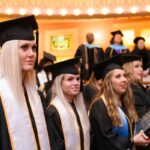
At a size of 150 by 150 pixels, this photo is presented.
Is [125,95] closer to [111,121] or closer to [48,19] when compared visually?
[111,121]

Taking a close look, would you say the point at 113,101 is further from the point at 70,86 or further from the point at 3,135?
the point at 3,135

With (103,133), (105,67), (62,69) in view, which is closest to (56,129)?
(103,133)

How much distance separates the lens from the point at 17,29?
8.92 feet

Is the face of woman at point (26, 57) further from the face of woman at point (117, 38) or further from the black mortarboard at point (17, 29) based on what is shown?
the face of woman at point (117, 38)

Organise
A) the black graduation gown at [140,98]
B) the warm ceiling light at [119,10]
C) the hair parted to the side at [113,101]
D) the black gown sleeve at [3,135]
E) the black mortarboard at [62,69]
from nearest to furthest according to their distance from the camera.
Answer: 1. the black gown sleeve at [3,135]
2. the hair parted to the side at [113,101]
3. the black mortarboard at [62,69]
4. the black graduation gown at [140,98]
5. the warm ceiling light at [119,10]

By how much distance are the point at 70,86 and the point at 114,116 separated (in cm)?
63

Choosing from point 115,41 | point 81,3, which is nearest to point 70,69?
point 115,41

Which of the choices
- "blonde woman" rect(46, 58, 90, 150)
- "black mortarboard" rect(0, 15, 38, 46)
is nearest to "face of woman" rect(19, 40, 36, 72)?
"black mortarboard" rect(0, 15, 38, 46)

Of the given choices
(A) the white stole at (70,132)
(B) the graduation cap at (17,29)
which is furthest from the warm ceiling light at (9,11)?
(B) the graduation cap at (17,29)

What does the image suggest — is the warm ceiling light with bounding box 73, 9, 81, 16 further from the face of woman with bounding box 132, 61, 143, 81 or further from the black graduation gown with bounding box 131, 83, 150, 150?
the black graduation gown with bounding box 131, 83, 150, 150

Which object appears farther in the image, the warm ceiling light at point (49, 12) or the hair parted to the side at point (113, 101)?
the warm ceiling light at point (49, 12)

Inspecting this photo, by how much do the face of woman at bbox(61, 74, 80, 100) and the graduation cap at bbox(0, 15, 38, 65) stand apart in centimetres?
126

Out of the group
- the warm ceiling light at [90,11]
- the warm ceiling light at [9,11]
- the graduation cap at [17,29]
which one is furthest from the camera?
the warm ceiling light at [90,11]

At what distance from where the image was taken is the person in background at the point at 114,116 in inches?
147
